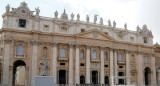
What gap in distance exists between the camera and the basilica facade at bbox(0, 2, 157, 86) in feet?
131

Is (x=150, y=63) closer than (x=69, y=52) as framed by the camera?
No

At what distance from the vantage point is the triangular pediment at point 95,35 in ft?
149

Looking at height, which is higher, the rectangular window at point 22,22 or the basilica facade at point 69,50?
the rectangular window at point 22,22

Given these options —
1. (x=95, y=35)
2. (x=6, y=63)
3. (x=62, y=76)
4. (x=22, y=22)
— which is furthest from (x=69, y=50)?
(x=6, y=63)

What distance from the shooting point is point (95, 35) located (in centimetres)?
4694

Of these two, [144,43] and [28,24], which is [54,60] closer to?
[28,24]

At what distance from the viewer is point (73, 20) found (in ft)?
151

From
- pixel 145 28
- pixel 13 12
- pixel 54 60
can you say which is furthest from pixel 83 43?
pixel 145 28

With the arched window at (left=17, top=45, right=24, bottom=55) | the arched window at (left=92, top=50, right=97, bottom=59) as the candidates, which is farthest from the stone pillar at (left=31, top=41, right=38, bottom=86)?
the arched window at (left=92, top=50, right=97, bottom=59)

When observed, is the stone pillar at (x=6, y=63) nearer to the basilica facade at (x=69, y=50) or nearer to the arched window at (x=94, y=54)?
the basilica facade at (x=69, y=50)

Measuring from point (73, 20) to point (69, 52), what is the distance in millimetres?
7297

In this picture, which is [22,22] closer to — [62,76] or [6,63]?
[6,63]

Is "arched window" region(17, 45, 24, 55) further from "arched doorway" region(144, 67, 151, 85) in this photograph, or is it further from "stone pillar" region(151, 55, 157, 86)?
"stone pillar" region(151, 55, 157, 86)

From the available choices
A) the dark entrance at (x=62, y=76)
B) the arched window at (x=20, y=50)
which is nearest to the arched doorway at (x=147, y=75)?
the dark entrance at (x=62, y=76)
